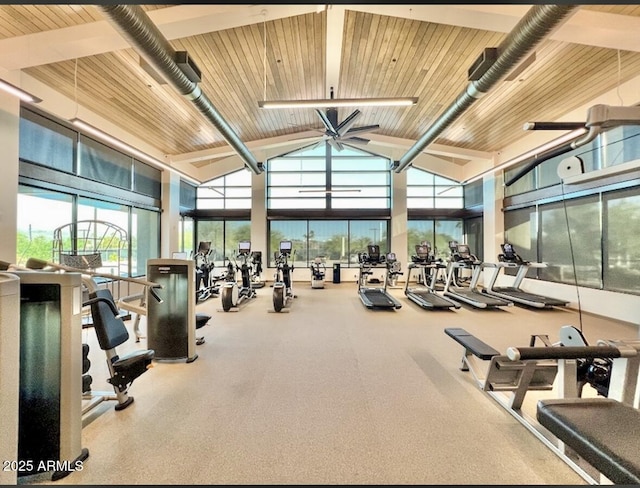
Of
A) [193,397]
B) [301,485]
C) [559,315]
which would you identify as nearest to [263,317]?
[193,397]

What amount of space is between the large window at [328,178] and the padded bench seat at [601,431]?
9.80 metres

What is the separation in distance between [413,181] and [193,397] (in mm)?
10471

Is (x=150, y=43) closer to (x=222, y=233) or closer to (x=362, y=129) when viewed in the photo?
(x=362, y=129)

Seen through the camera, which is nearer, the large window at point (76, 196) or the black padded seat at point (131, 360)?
the black padded seat at point (131, 360)

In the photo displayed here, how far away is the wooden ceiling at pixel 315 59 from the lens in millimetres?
3686

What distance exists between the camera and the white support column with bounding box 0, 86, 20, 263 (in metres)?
3.94

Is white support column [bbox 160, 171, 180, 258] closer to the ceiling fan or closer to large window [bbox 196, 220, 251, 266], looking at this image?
large window [bbox 196, 220, 251, 266]

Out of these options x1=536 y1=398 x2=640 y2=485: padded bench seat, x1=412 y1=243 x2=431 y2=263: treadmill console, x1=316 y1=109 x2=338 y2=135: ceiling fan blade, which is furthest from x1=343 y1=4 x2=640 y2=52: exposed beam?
x1=412 y1=243 x2=431 y2=263: treadmill console

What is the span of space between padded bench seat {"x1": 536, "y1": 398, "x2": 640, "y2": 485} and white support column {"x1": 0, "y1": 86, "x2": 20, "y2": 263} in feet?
19.6

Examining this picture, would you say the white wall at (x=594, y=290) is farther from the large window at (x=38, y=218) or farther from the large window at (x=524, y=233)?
the large window at (x=38, y=218)

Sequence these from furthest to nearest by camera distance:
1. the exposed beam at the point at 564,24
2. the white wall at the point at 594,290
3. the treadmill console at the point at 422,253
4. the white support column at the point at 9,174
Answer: the treadmill console at the point at 422,253 → the white wall at the point at 594,290 → the white support column at the point at 9,174 → the exposed beam at the point at 564,24

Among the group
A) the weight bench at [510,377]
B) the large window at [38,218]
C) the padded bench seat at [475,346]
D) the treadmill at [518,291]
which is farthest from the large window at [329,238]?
the weight bench at [510,377]

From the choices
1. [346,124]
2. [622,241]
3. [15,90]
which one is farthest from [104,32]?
[622,241]

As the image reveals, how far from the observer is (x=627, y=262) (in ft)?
17.5
